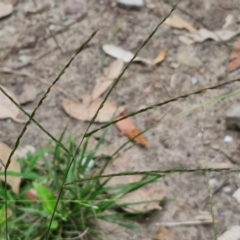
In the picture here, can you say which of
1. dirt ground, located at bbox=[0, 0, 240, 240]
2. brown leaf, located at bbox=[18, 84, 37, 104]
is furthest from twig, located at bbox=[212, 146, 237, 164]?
brown leaf, located at bbox=[18, 84, 37, 104]

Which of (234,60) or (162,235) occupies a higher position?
(234,60)

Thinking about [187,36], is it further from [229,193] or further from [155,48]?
[229,193]

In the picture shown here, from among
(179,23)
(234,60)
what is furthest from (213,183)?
(179,23)

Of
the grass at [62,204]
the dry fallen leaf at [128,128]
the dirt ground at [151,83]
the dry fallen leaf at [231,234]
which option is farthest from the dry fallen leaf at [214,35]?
the dry fallen leaf at [231,234]

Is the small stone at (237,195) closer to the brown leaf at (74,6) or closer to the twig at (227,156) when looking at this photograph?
the twig at (227,156)

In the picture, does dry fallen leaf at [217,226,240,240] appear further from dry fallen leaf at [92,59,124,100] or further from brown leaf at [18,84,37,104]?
brown leaf at [18,84,37,104]

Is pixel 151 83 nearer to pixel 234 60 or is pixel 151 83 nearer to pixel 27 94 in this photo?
pixel 234 60
